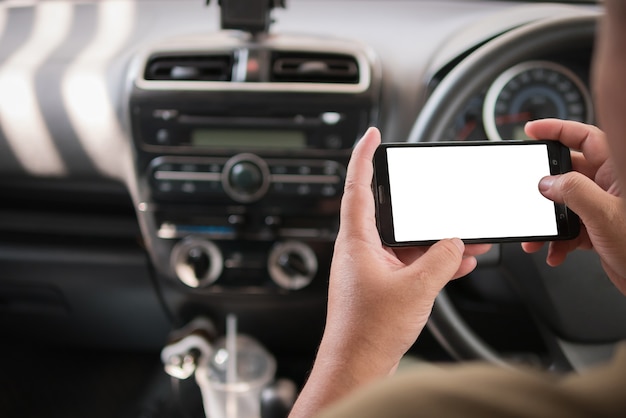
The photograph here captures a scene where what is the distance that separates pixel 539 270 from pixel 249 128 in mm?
455

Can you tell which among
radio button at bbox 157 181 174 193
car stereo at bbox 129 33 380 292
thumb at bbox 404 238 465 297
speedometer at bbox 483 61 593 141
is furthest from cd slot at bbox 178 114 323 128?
thumb at bbox 404 238 465 297

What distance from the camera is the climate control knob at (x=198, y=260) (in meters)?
1.01

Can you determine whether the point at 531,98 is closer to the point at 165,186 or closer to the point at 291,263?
the point at 291,263

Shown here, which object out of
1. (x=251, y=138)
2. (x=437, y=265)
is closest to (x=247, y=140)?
(x=251, y=138)

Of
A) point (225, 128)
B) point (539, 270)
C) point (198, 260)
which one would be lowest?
point (198, 260)

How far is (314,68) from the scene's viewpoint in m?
0.93

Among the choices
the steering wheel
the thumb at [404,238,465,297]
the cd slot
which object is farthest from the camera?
the cd slot

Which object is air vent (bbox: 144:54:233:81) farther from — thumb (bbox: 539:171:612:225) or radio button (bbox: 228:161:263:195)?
thumb (bbox: 539:171:612:225)

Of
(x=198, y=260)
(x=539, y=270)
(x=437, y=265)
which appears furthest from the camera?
(x=198, y=260)

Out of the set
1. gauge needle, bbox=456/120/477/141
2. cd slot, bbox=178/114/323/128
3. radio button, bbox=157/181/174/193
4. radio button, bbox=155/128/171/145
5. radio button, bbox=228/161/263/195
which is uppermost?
gauge needle, bbox=456/120/477/141

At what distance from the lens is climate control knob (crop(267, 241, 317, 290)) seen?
1011 mm

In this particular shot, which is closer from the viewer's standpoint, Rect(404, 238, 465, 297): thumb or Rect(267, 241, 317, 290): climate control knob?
Rect(404, 238, 465, 297): thumb

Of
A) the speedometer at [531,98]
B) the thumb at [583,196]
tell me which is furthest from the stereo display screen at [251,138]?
the thumb at [583,196]

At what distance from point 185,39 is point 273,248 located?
347mm
